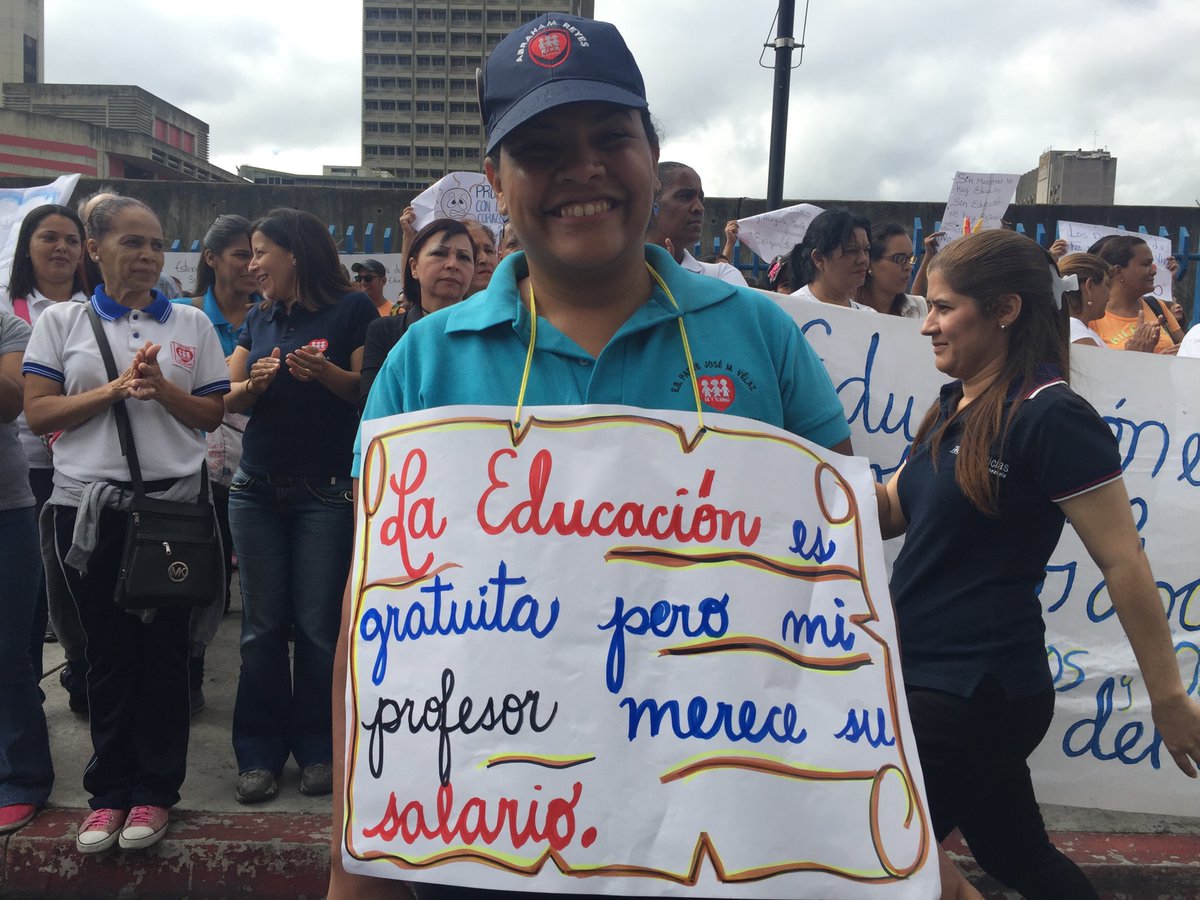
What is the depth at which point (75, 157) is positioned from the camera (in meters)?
35.0

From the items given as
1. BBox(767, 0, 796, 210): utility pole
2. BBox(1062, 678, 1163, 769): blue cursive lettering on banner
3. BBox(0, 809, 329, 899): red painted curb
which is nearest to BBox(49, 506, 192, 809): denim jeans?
BBox(0, 809, 329, 899): red painted curb

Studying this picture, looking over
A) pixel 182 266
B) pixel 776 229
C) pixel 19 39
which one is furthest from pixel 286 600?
pixel 19 39

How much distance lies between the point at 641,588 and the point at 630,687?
121mm

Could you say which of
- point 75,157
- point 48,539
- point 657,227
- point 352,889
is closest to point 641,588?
point 352,889

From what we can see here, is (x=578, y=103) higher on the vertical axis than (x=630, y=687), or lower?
higher

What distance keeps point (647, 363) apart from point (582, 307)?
0.14 meters

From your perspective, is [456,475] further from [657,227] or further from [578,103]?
[657,227]

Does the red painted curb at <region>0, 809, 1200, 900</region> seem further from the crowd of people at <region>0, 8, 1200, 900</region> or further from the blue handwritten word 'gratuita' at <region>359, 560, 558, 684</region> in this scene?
the blue handwritten word 'gratuita' at <region>359, 560, 558, 684</region>

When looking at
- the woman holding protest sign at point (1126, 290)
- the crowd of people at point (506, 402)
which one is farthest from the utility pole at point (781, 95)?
the woman holding protest sign at point (1126, 290)

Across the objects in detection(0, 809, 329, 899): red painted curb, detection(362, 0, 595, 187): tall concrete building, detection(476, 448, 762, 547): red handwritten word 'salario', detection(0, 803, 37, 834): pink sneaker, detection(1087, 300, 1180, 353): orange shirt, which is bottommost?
detection(0, 809, 329, 899): red painted curb

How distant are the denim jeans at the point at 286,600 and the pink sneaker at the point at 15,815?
0.66 meters

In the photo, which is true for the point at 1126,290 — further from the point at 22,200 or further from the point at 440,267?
the point at 22,200

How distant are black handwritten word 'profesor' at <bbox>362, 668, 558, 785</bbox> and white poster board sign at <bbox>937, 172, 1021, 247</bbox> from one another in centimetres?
503

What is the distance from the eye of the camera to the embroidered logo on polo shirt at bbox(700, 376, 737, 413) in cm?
134
